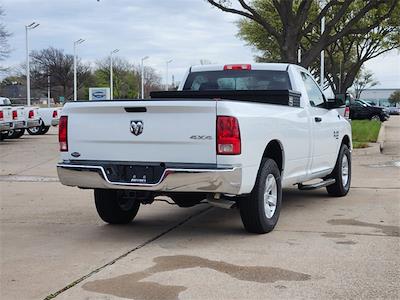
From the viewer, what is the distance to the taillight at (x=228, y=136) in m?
5.61

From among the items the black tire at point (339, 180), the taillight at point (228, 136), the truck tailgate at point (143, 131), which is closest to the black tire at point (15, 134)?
the black tire at point (339, 180)

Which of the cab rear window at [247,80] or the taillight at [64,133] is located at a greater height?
the cab rear window at [247,80]

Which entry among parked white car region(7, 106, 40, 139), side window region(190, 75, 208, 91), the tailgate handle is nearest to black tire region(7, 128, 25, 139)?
parked white car region(7, 106, 40, 139)

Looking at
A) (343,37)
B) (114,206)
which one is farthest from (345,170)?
(343,37)

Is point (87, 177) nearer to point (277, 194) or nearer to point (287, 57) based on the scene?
point (277, 194)

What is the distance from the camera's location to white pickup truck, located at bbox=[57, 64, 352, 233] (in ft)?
18.6

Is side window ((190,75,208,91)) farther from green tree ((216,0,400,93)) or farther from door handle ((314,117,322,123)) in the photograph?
green tree ((216,0,400,93))

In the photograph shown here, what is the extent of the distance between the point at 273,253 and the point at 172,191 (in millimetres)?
1169

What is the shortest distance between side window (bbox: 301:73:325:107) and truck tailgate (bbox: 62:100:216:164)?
2.87m

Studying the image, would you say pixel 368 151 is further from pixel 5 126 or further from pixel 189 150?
pixel 5 126

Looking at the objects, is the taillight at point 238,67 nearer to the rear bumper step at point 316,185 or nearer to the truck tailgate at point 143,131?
the rear bumper step at point 316,185

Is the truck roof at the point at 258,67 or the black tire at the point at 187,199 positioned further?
the truck roof at the point at 258,67

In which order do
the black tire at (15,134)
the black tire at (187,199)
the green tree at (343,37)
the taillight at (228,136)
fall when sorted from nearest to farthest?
the taillight at (228,136), the black tire at (187,199), the black tire at (15,134), the green tree at (343,37)

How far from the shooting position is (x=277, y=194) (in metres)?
6.70
